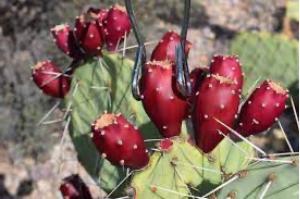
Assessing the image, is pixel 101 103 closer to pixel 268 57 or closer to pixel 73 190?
pixel 73 190

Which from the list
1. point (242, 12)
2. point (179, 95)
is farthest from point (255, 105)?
point (242, 12)

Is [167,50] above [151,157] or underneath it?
above

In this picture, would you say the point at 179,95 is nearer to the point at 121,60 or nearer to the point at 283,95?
the point at 283,95

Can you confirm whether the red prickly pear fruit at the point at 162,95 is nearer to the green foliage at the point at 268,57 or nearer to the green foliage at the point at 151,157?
the green foliage at the point at 151,157

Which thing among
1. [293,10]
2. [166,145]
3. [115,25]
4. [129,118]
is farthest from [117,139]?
[293,10]

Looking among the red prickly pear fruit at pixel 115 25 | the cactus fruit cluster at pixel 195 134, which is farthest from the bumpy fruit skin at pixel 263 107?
the red prickly pear fruit at pixel 115 25

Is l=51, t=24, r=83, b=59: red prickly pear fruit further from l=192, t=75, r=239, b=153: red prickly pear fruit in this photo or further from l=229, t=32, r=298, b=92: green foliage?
l=229, t=32, r=298, b=92: green foliage
